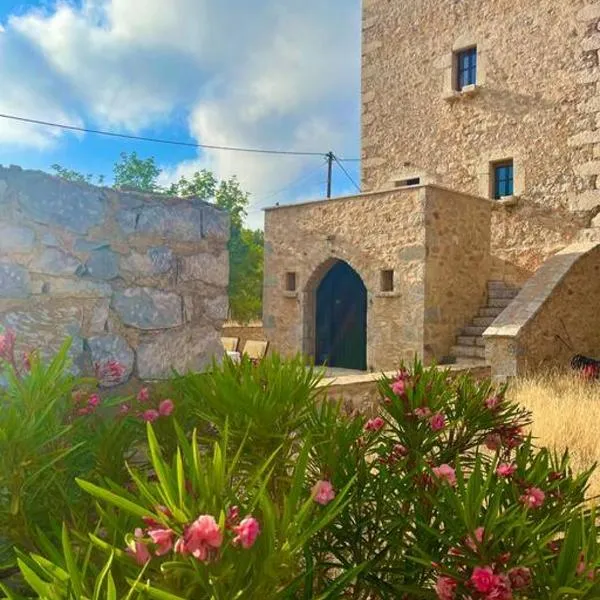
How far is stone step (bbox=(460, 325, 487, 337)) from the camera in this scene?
29.7 feet

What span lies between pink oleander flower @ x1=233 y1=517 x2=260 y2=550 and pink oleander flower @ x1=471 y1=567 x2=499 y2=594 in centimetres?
53

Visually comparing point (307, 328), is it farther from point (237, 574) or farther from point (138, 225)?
point (237, 574)

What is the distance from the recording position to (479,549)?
1246 millimetres

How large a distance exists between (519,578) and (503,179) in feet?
36.5

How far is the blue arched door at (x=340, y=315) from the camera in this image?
10836 mm

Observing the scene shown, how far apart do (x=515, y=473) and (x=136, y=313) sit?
2.35m

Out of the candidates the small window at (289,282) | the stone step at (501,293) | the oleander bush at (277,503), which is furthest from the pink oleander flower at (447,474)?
the small window at (289,282)

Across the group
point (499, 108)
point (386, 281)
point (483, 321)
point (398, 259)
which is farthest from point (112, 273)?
point (499, 108)

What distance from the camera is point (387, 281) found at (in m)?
9.49

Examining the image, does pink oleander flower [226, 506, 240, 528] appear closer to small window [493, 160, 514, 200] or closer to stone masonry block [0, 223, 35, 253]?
stone masonry block [0, 223, 35, 253]

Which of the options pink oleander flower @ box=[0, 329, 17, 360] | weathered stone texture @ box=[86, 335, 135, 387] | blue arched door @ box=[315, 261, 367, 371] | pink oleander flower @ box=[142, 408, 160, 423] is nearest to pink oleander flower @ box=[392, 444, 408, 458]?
pink oleander flower @ box=[142, 408, 160, 423]

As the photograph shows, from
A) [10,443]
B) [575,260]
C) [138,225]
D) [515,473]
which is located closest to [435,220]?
[575,260]

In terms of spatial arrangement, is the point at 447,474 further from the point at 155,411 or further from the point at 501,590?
the point at 155,411

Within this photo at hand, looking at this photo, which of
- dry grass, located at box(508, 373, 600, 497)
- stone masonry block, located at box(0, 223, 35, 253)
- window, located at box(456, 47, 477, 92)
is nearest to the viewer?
stone masonry block, located at box(0, 223, 35, 253)
